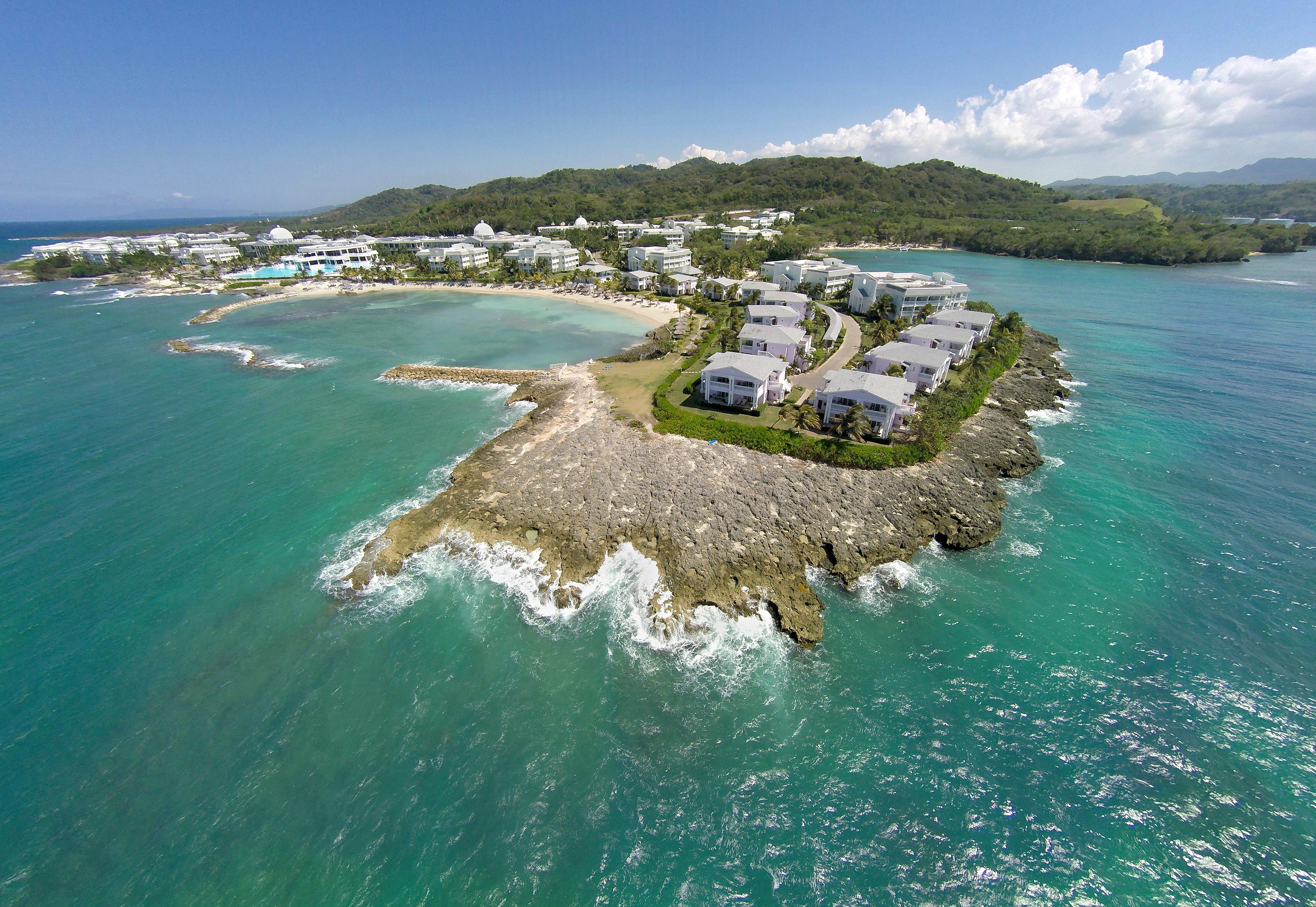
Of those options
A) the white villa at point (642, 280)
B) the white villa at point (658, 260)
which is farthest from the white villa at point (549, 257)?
the white villa at point (642, 280)

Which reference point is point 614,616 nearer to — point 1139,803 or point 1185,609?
point 1139,803

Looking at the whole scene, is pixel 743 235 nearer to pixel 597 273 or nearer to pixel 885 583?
pixel 597 273

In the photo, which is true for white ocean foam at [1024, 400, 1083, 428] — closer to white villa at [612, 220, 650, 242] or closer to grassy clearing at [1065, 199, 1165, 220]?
white villa at [612, 220, 650, 242]

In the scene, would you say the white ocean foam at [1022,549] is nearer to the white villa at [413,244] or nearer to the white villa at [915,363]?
the white villa at [915,363]

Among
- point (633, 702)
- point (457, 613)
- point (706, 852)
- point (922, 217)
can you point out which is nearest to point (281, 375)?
point (457, 613)

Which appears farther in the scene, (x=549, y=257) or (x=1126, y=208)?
(x=1126, y=208)

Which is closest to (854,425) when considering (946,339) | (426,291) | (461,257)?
(946,339)

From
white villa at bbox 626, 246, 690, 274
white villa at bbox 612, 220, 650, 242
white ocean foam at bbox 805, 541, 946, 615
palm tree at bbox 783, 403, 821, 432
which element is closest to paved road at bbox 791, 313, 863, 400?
palm tree at bbox 783, 403, 821, 432
